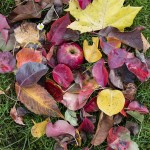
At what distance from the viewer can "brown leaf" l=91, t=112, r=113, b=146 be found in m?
2.11

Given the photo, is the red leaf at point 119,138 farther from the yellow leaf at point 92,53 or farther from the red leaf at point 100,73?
the yellow leaf at point 92,53

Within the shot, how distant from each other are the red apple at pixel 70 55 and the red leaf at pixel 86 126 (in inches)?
10.9

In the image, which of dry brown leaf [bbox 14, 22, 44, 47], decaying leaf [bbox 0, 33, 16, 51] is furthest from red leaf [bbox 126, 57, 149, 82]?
decaying leaf [bbox 0, 33, 16, 51]

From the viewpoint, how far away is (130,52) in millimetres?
2193

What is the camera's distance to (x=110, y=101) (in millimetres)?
2059

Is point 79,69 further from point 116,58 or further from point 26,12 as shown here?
point 26,12

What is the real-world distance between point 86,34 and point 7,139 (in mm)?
675

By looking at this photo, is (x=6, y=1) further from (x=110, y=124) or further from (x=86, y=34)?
(x=110, y=124)

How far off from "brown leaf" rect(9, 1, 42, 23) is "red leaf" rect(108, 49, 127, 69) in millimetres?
433

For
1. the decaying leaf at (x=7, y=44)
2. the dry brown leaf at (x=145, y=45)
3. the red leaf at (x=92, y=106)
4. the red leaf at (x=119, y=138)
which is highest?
the decaying leaf at (x=7, y=44)

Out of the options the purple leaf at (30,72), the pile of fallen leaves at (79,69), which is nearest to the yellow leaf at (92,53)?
the pile of fallen leaves at (79,69)

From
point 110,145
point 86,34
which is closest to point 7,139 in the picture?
point 110,145

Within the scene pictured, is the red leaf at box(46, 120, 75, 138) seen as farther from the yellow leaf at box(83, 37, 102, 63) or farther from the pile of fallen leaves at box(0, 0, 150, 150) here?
the yellow leaf at box(83, 37, 102, 63)

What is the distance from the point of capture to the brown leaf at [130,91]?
6.99 ft
